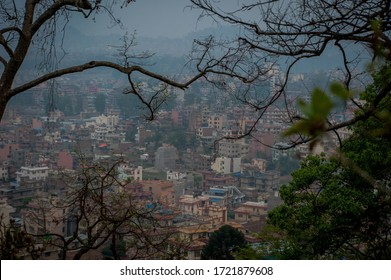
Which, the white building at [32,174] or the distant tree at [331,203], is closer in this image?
the distant tree at [331,203]

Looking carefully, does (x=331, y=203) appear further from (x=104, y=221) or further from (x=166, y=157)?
(x=166, y=157)

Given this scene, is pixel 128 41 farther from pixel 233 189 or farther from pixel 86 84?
pixel 86 84

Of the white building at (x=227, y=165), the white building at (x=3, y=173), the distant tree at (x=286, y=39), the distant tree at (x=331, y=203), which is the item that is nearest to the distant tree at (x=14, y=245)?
the distant tree at (x=286, y=39)

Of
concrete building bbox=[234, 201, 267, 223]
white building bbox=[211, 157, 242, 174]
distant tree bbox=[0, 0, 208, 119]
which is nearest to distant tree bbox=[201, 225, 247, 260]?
distant tree bbox=[0, 0, 208, 119]

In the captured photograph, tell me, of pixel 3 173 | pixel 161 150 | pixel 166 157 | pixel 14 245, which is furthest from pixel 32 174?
pixel 14 245

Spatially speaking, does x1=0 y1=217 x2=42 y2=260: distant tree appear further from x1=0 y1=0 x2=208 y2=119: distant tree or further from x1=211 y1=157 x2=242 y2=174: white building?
x1=211 y1=157 x2=242 y2=174: white building

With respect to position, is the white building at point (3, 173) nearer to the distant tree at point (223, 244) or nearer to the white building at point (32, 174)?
the white building at point (32, 174)

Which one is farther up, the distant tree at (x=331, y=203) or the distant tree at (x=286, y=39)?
the distant tree at (x=286, y=39)
